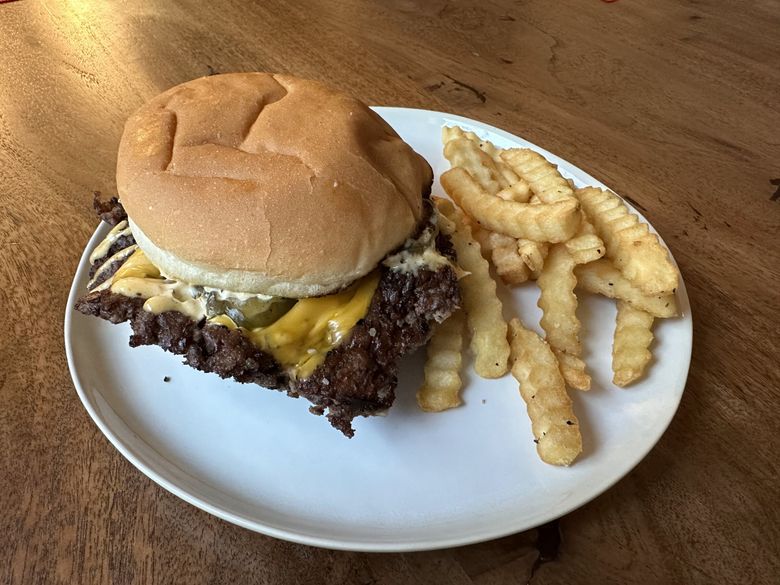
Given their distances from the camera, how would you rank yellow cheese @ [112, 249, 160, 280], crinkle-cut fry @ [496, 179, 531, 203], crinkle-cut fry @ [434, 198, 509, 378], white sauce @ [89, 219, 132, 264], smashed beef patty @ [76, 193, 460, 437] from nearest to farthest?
smashed beef patty @ [76, 193, 460, 437]
yellow cheese @ [112, 249, 160, 280]
crinkle-cut fry @ [434, 198, 509, 378]
white sauce @ [89, 219, 132, 264]
crinkle-cut fry @ [496, 179, 531, 203]

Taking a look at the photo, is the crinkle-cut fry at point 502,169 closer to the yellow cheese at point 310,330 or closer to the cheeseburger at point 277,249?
the cheeseburger at point 277,249

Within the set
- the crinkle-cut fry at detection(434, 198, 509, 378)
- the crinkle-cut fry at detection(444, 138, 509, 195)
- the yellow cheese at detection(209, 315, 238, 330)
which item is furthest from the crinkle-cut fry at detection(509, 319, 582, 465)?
the yellow cheese at detection(209, 315, 238, 330)

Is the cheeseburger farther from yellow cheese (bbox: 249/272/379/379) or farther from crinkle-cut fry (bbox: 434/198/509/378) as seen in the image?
crinkle-cut fry (bbox: 434/198/509/378)

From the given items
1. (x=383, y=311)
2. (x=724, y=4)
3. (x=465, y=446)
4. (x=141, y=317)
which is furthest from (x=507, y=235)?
(x=724, y=4)

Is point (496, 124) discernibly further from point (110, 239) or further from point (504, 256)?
point (110, 239)

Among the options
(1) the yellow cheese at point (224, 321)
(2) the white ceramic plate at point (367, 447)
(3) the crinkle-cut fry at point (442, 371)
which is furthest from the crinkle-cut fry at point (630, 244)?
(1) the yellow cheese at point (224, 321)

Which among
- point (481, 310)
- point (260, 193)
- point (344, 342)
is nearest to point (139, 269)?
point (260, 193)
